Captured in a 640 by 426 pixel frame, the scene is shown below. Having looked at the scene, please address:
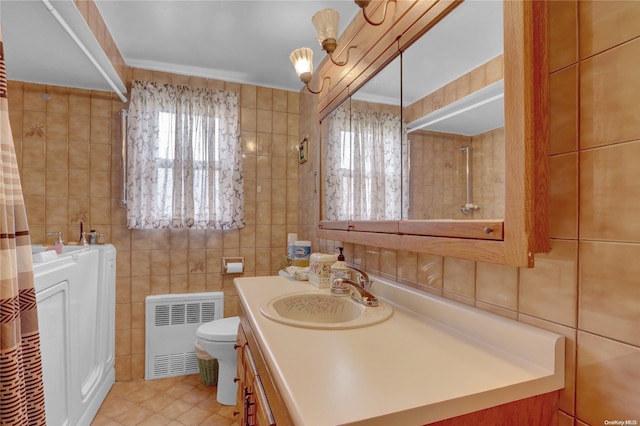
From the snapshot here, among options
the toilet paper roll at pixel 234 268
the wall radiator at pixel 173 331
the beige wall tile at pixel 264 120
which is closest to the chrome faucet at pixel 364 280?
the toilet paper roll at pixel 234 268

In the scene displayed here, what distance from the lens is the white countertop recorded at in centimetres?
54

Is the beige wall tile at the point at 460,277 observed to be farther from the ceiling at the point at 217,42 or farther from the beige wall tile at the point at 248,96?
the beige wall tile at the point at 248,96

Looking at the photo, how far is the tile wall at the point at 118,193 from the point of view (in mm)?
2104

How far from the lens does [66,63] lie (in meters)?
1.85

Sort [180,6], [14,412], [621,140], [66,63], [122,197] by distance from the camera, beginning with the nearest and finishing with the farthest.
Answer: [621,140], [14,412], [180,6], [66,63], [122,197]

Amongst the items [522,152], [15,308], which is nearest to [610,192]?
[522,152]

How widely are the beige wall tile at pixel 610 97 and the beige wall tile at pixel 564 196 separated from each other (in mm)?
48

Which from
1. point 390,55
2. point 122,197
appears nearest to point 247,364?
point 390,55

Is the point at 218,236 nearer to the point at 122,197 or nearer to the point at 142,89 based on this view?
the point at 122,197

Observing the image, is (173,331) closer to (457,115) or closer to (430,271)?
(430,271)

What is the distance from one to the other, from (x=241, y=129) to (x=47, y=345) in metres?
1.79

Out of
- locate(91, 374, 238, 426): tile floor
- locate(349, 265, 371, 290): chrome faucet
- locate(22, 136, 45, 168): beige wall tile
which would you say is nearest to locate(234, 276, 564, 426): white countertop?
locate(349, 265, 371, 290): chrome faucet

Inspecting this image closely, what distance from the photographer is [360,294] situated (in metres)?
1.17

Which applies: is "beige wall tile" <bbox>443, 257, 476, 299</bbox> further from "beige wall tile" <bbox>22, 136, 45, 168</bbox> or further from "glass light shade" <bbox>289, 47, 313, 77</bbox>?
"beige wall tile" <bbox>22, 136, 45, 168</bbox>
